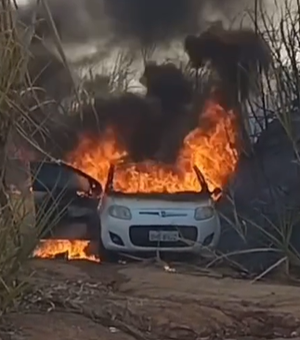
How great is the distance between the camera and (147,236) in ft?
35.2

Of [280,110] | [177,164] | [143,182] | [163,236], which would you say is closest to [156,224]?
[163,236]

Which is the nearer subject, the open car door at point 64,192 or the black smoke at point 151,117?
the open car door at point 64,192

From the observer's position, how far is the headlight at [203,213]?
35.8ft

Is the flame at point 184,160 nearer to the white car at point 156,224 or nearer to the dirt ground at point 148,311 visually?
the white car at point 156,224

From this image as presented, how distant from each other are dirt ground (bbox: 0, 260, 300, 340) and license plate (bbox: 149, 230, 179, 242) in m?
2.38

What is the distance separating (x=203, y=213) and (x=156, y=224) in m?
0.62

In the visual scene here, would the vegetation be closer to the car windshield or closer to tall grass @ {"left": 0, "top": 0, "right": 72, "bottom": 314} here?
tall grass @ {"left": 0, "top": 0, "right": 72, "bottom": 314}

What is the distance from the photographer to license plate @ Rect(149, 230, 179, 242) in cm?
1070

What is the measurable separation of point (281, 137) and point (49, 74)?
3.20 m

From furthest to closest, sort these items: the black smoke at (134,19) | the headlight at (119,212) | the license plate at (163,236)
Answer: the black smoke at (134,19), the headlight at (119,212), the license plate at (163,236)

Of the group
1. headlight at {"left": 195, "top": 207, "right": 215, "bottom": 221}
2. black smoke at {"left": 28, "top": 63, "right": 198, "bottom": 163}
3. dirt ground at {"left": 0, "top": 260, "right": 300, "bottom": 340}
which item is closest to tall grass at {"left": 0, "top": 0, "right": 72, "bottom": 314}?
dirt ground at {"left": 0, "top": 260, "right": 300, "bottom": 340}

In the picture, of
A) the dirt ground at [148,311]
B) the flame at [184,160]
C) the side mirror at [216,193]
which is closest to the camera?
the dirt ground at [148,311]

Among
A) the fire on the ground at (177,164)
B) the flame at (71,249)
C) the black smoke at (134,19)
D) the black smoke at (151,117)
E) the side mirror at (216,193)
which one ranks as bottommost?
the flame at (71,249)

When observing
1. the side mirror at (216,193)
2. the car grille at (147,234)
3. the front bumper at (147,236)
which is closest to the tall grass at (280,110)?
the side mirror at (216,193)
